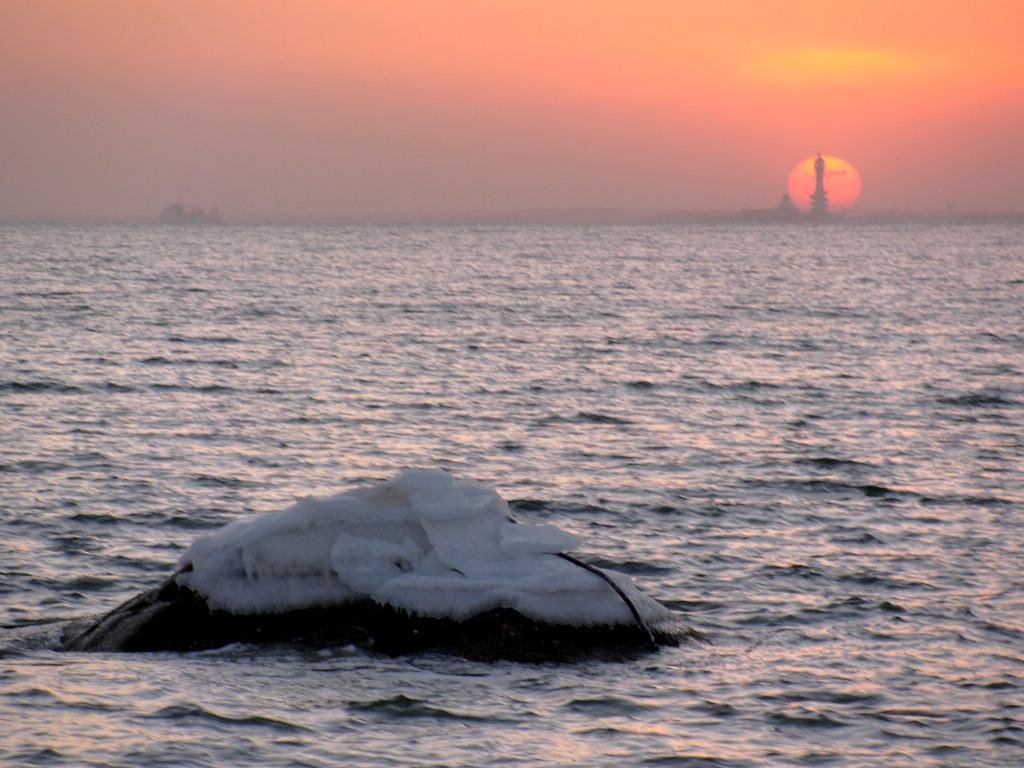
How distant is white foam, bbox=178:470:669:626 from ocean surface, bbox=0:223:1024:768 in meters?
0.52

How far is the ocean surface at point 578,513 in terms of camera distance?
8609 mm

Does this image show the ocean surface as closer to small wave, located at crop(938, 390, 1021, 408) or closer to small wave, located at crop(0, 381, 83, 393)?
small wave, located at crop(0, 381, 83, 393)

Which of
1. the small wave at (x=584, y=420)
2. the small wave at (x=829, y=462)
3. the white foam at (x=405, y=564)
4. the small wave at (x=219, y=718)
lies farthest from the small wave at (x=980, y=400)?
the small wave at (x=219, y=718)

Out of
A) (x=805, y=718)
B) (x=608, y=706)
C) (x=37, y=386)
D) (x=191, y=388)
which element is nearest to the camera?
(x=608, y=706)

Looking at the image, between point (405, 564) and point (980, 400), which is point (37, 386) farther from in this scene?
point (980, 400)

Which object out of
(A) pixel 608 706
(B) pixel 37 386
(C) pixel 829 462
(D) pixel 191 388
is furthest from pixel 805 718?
(B) pixel 37 386

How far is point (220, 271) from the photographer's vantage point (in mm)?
99375

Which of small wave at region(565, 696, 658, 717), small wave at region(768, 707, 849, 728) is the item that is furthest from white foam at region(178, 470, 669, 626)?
small wave at region(768, 707, 849, 728)

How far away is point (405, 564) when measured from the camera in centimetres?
1011

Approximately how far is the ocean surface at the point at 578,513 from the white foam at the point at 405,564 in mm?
524

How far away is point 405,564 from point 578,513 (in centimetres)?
708

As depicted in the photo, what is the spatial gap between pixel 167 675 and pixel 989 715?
22.3ft

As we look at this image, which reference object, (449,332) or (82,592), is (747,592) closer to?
(82,592)

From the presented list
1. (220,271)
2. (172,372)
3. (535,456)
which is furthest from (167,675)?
(220,271)
